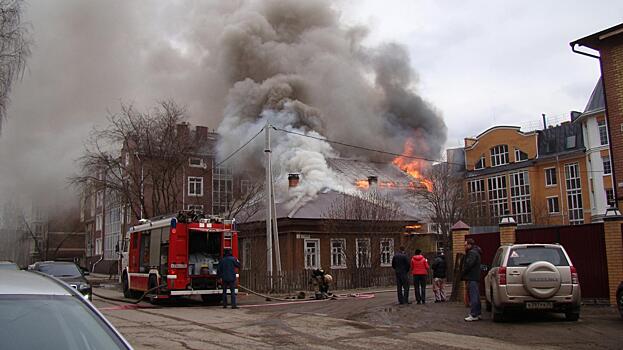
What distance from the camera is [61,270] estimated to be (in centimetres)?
1555

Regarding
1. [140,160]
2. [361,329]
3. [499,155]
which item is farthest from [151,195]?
[499,155]

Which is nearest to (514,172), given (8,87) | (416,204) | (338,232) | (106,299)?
(416,204)

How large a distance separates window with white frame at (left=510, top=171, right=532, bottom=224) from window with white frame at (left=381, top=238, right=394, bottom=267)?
2745 centimetres

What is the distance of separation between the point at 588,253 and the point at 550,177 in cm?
4139

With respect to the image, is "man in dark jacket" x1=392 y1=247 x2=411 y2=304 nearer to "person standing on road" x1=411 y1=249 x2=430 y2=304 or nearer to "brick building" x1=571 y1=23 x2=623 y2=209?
"person standing on road" x1=411 y1=249 x2=430 y2=304

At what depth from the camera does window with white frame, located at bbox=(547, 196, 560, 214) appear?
50.1 m

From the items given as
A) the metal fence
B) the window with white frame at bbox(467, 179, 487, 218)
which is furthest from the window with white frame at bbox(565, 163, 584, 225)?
the metal fence

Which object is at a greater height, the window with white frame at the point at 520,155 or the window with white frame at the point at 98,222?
the window with white frame at the point at 520,155

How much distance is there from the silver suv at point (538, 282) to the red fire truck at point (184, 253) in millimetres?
8728

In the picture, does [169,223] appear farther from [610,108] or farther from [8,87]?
[610,108]

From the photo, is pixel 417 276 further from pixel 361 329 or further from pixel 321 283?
pixel 361 329

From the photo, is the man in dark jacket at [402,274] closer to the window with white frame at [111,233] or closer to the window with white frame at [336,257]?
the window with white frame at [336,257]

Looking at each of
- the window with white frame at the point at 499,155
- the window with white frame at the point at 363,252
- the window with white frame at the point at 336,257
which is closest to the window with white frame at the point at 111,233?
the window with white frame at the point at 336,257

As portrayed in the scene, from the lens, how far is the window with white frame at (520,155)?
5347cm
